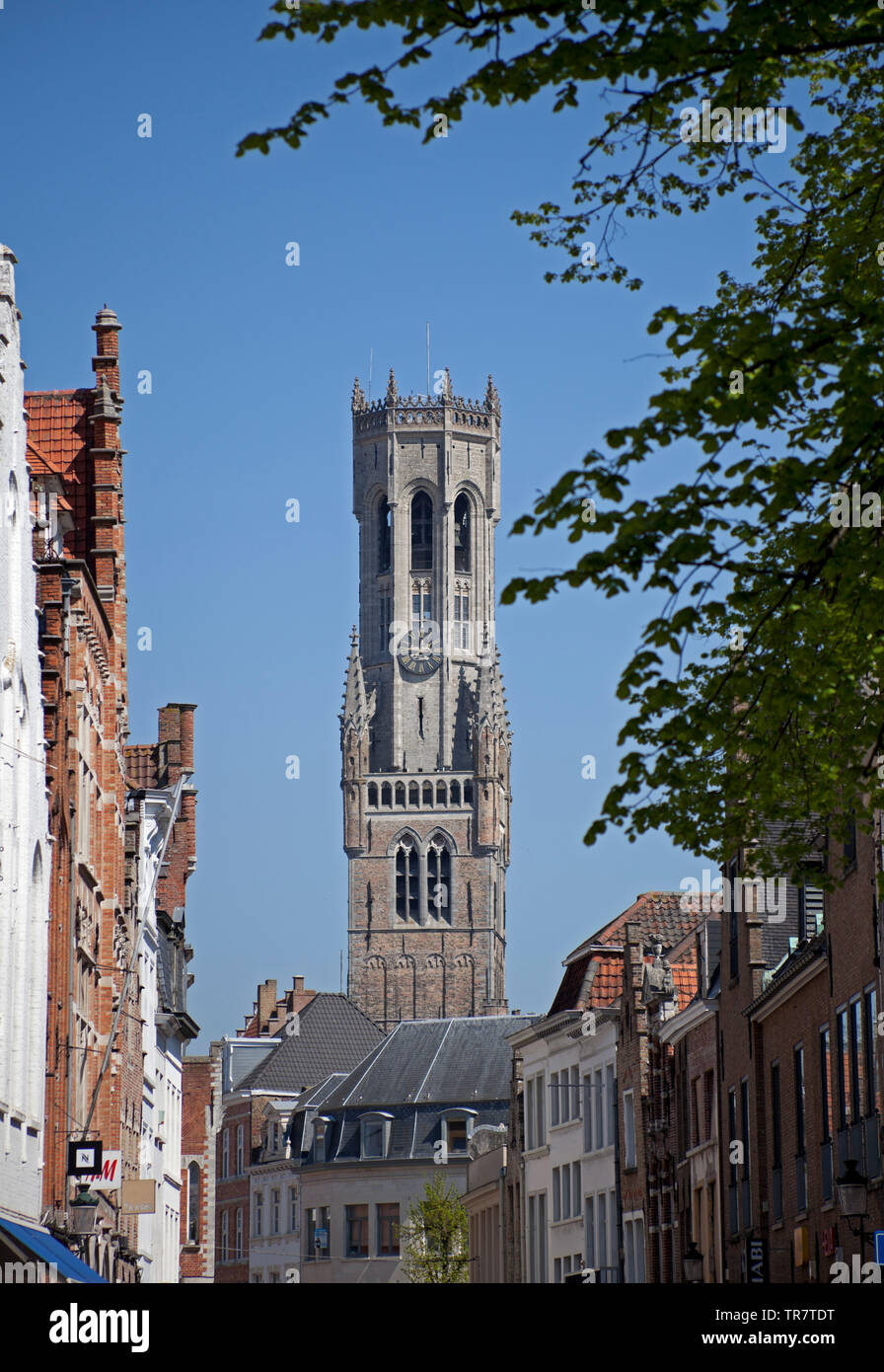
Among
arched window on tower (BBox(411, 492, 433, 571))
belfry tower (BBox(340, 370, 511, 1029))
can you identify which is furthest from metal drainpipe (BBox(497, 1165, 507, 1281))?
arched window on tower (BBox(411, 492, 433, 571))

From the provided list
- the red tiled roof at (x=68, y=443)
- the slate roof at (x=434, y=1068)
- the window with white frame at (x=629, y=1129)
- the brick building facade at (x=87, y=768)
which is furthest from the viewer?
the slate roof at (x=434, y=1068)

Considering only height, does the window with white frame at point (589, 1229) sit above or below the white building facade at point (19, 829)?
below

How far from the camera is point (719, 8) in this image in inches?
569

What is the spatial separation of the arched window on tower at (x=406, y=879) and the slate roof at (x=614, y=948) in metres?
93.4

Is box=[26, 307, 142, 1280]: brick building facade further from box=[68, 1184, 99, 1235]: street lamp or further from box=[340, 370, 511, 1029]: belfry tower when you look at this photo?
box=[340, 370, 511, 1029]: belfry tower

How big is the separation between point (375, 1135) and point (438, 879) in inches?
2644

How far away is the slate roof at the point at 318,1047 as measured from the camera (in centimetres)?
11181

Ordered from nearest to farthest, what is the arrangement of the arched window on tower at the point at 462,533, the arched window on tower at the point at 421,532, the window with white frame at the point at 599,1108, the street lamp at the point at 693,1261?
the street lamp at the point at 693,1261
the window with white frame at the point at 599,1108
the arched window on tower at the point at 421,532
the arched window on tower at the point at 462,533

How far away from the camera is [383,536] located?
17550 cm

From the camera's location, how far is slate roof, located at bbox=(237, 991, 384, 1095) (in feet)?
367

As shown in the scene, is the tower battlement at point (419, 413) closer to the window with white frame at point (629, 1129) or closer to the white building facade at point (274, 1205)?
the white building facade at point (274, 1205)

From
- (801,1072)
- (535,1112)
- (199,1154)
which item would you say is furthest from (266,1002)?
(801,1072)

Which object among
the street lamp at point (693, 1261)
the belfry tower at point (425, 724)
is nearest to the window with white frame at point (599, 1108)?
the street lamp at point (693, 1261)
